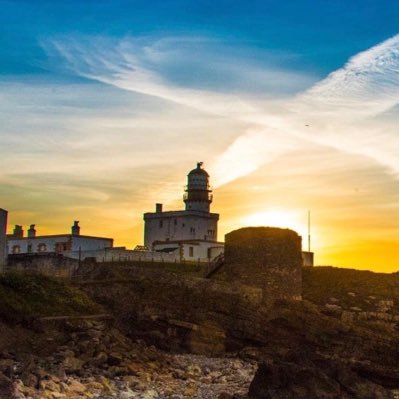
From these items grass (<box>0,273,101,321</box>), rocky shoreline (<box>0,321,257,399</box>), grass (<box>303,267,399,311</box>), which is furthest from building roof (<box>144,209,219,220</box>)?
rocky shoreline (<box>0,321,257,399</box>)

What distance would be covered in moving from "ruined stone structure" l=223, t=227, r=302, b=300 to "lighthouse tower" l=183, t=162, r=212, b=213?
38.4 meters

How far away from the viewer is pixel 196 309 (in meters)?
41.3

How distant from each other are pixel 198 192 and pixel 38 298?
49.3 metres

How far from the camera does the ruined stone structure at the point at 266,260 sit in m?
46.4

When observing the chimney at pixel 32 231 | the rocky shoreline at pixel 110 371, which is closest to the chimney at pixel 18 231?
the chimney at pixel 32 231

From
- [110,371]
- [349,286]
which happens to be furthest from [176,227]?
[110,371]

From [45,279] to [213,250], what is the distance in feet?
105

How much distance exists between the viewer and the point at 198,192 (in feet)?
284

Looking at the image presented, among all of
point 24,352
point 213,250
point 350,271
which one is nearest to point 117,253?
point 213,250

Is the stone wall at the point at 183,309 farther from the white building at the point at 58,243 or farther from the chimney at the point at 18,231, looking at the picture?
the chimney at the point at 18,231

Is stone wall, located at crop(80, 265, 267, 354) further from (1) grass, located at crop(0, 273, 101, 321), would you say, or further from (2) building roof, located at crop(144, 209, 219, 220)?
(2) building roof, located at crop(144, 209, 219, 220)

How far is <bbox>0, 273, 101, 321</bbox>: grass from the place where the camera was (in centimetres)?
3591

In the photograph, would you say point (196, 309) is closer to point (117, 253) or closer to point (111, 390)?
point (111, 390)

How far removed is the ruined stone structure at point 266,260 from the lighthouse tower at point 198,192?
38.4 meters
